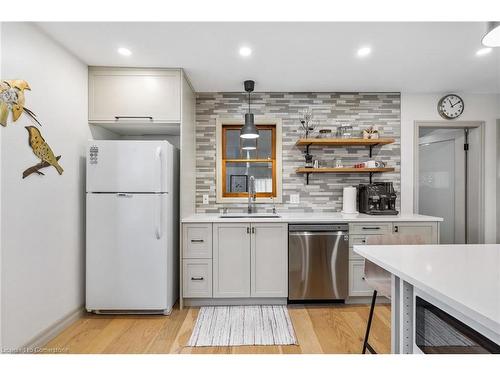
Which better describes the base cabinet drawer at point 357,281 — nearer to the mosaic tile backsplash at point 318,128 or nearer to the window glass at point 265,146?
the mosaic tile backsplash at point 318,128

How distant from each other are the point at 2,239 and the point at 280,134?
2758 millimetres

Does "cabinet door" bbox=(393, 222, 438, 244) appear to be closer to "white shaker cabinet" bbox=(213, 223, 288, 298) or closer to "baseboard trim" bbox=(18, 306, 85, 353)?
"white shaker cabinet" bbox=(213, 223, 288, 298)

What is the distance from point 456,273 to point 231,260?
1.99m

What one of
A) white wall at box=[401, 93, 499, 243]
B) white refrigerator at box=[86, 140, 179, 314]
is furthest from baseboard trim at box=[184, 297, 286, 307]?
white wall at box=[401, 93, 499, 243]

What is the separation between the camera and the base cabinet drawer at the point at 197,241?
2768 millimetres

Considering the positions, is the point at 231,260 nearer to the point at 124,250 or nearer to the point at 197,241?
the point at 197,241

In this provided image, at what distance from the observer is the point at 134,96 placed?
2.74m

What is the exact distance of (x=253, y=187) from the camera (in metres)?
3.38

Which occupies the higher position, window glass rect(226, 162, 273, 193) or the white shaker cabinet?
window glass rect(226, 162, 273, 193)

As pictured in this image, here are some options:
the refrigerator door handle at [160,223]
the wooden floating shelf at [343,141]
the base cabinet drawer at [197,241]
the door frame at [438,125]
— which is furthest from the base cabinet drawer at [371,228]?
the refrigerator door handle at [160,223]

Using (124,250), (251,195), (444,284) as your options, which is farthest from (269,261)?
(444,284)

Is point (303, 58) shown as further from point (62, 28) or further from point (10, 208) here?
point (10, 208)

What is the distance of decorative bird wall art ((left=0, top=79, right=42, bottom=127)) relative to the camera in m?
1.74

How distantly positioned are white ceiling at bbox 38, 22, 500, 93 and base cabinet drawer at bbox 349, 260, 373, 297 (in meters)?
1.99
